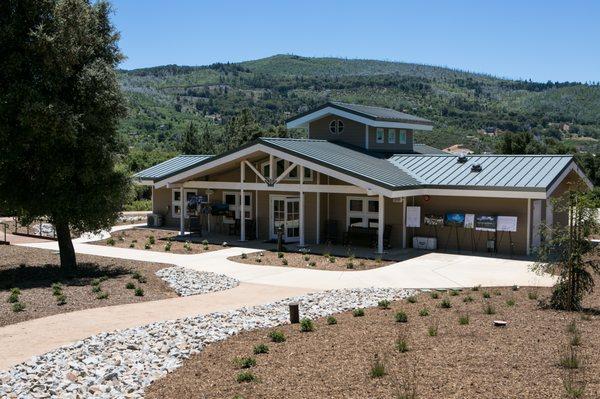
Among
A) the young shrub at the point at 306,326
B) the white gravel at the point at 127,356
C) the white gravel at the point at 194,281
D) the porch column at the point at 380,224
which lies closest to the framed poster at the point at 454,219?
the porch column at the point at 380,224

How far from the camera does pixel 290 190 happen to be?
977 inches

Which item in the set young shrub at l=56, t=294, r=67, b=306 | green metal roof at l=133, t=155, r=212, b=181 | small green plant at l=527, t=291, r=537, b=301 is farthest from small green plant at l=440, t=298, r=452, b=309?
Result: green metal roof at l=133, t=155, r=212, b=181

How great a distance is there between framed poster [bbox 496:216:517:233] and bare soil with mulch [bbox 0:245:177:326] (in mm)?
11322

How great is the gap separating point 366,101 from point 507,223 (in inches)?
4391

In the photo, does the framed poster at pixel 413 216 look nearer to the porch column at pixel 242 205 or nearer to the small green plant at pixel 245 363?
the porch column at pixel 242 205

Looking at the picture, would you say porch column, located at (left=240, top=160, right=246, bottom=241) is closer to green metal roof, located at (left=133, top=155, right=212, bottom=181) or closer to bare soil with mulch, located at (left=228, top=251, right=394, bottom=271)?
bare soil with mulch, located at (left=228, top=251, right=394, bottom=271)

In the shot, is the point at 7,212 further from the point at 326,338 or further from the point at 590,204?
the point at 590,204

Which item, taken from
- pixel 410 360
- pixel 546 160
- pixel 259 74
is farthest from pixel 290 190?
pixel 259 74

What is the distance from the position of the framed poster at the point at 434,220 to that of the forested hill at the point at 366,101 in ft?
205

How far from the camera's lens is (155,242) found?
85.2ft

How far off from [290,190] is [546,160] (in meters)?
9.68

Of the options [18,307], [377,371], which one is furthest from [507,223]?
[18,307]

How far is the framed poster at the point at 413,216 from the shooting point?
76.4ft

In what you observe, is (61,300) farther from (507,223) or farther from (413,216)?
(507,223)
